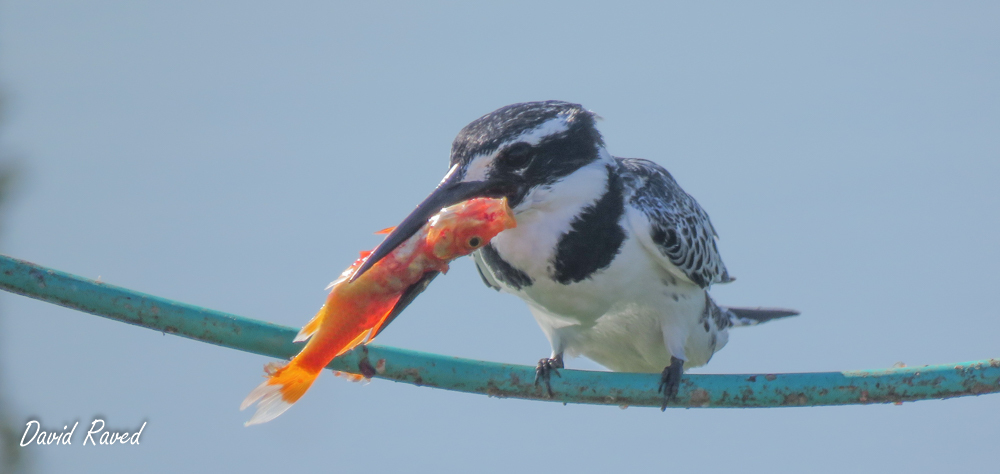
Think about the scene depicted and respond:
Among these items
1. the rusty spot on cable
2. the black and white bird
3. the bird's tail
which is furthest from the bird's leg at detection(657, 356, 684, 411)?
the bird's tail

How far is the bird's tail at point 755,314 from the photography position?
5.77 metres

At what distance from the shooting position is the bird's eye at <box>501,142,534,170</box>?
3762 mm

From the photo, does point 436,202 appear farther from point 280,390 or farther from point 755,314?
point 755,314

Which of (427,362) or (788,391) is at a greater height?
(788,391)

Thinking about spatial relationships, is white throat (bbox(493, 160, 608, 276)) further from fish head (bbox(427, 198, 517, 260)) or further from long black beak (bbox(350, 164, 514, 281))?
fish head (bbox(427, 198, 517, 260))

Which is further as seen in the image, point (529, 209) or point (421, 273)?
point (529, 209)

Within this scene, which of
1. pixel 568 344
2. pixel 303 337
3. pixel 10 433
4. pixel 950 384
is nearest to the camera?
pixel 303 337

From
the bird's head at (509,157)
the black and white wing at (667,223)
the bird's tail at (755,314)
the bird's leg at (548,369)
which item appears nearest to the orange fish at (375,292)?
the bird's head at (509,157)

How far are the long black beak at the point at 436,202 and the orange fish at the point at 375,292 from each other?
24 millimetres

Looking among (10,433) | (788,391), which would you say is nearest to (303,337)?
(788,391)

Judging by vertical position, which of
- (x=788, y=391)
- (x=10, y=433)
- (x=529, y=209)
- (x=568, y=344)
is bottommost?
(x=10, y=433)

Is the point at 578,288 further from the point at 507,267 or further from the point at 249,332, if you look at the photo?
the point at 249,332

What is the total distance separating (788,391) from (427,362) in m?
1.35

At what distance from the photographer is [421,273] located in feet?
11.4
